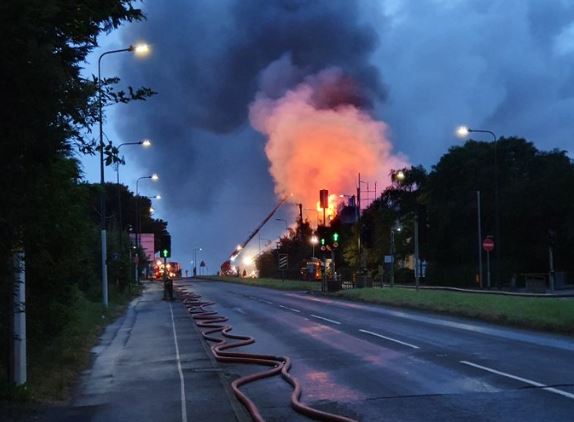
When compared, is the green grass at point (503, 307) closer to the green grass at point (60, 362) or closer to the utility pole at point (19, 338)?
the green grass at point (60, 362)

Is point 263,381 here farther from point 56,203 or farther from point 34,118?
point 34,118

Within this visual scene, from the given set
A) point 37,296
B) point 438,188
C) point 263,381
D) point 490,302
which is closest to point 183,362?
point 263,381

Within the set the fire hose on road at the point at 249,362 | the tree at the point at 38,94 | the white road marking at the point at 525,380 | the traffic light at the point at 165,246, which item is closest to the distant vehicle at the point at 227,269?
the traffic light at the point at 165,246

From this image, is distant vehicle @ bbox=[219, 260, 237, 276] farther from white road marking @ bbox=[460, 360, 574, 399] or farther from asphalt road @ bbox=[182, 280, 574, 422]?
white road marking @ bbox=[460, 360, 574, 399]

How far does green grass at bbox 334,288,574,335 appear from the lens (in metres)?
20.3

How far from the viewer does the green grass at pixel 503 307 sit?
2031cm

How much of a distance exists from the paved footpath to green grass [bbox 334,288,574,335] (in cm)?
1036

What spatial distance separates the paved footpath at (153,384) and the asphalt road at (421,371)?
2.28 feet

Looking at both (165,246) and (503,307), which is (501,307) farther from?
(165,246)

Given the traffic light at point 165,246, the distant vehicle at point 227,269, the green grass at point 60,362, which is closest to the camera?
the green grass at point 60,362

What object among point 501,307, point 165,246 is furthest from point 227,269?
point 501,307

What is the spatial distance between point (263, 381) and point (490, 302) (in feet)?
54.4

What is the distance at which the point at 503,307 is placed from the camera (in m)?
24.3

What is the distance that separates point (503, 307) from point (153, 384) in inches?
647
